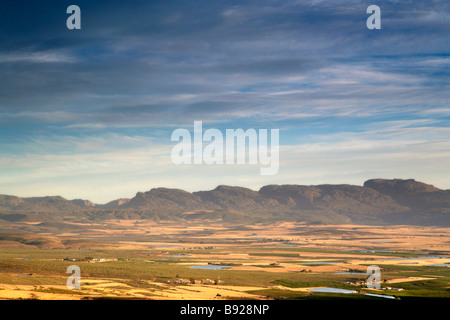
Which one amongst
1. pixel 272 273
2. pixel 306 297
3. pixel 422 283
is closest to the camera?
pixel 306 297

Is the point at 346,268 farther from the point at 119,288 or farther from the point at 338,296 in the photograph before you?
the point at 119,288

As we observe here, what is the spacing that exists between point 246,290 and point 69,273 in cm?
5209

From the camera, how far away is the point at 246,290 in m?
104

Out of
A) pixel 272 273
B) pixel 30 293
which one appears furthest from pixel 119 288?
pixel 272 273
